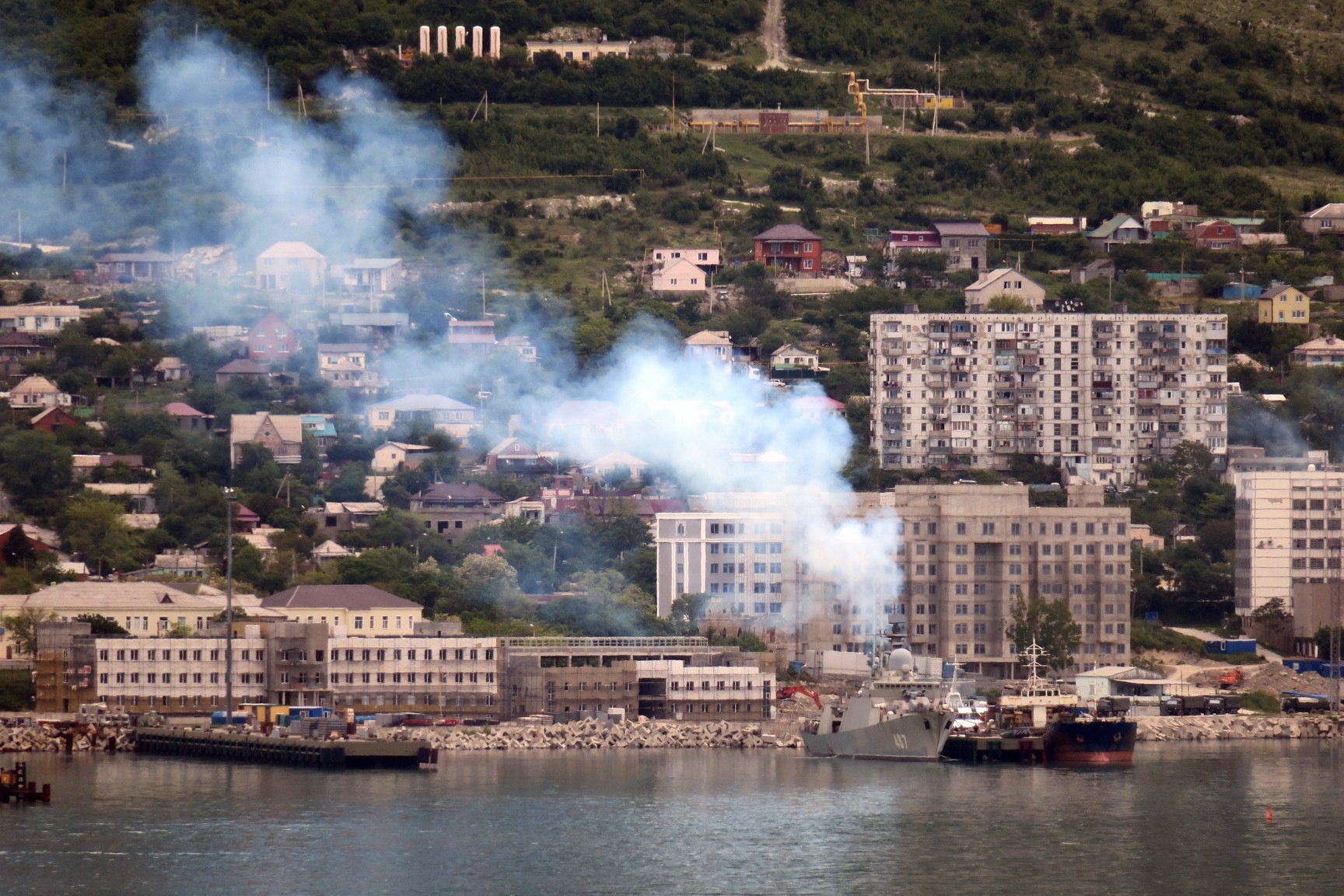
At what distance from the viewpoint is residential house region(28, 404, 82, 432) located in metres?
112

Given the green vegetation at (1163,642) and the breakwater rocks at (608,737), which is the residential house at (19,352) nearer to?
the breakwater rocks at (608,737)

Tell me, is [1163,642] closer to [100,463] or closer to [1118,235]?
[100,463]

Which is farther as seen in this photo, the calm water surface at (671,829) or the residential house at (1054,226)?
the residential house at (1054,226)

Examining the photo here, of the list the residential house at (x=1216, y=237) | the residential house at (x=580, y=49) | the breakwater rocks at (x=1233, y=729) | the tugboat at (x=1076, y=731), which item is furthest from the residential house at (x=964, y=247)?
the tugboat at (x=1076, y=731)

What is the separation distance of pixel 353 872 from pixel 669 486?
49.1 metres

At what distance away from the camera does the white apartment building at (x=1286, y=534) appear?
326 ft

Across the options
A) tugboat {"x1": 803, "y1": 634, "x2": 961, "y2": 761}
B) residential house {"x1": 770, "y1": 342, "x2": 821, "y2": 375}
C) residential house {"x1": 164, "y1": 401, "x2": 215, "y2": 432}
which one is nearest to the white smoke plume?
residential house {"x1": 770, "y1": 342, "x2": 821, "y2": 375}

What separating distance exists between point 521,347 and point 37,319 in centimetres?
2310

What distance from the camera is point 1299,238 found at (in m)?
138

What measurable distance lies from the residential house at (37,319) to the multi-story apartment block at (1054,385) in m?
34.4

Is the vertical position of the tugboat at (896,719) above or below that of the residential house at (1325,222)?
below

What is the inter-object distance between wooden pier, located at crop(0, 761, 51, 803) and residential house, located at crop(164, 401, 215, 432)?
46.7m

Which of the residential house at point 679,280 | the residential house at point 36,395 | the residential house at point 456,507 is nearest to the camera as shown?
the residential house at point 456,507

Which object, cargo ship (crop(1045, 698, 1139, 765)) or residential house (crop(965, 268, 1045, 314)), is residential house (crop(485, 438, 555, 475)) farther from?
cargo ship (crop(1045, 698, 1139, 765))
